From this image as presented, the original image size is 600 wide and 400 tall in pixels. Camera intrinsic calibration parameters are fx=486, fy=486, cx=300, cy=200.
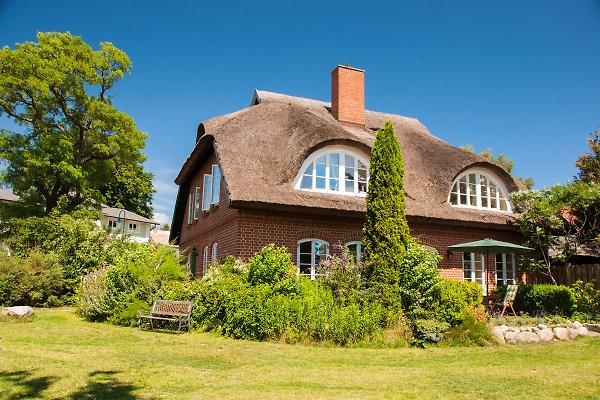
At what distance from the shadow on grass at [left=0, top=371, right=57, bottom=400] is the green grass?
11mm

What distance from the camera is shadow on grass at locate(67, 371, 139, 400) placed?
5.56 meters

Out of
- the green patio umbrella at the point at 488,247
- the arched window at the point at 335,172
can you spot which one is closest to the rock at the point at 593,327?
the green patio umbrella at the point at 488,247

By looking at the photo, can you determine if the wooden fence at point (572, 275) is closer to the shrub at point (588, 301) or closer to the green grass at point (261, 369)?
the shrub at point (588, 301)

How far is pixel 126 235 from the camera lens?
20297 millimetres

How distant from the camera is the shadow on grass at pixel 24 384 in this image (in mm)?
5496

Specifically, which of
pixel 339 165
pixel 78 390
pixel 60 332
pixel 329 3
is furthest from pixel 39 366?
pixel 339 165

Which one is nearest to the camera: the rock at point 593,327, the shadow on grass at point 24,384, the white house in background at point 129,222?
the shadow on grass at point 24,384

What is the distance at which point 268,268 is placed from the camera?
38.4 ft

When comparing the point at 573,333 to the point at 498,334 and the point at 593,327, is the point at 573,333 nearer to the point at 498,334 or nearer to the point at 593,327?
the point at 593,327

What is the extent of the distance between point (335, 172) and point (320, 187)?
0.79 meters

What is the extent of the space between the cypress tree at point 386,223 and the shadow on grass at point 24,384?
7493mm

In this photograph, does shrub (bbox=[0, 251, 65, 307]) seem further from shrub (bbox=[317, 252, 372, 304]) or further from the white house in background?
the white house in background

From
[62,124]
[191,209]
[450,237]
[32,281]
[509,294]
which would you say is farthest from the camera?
[62,124]

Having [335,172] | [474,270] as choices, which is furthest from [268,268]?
[474,270]
